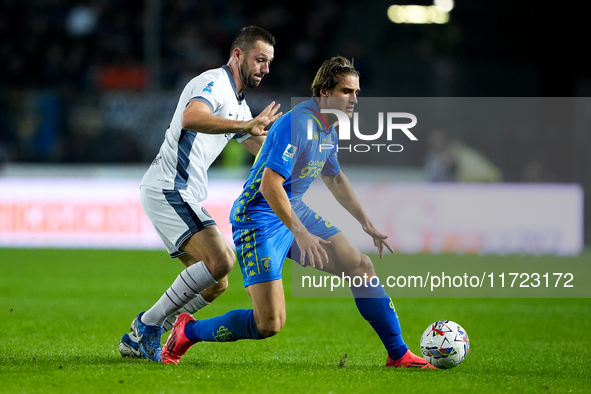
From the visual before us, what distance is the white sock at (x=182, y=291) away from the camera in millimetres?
5258

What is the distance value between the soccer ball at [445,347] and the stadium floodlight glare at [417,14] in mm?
14814

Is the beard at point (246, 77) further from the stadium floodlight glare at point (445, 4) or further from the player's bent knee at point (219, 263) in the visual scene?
the stadium floodlight glare at point (445, 4)

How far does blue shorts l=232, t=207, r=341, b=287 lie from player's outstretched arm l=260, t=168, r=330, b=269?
32 centimetres

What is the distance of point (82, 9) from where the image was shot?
63.7 ft

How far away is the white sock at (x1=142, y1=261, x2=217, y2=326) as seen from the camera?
17.3 ft

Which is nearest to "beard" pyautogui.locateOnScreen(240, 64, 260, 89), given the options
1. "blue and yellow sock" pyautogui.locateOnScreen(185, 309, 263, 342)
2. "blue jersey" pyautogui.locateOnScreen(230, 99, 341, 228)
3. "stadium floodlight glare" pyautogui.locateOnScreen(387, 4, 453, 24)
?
"blue jersey" pyautogui.locateOnScreen(230, 99, 341, 228)

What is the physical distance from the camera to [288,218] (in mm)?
4684

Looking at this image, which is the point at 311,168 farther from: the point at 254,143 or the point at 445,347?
the point at 445,347

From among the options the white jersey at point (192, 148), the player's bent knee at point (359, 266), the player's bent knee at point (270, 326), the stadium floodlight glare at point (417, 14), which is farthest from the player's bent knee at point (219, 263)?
the stadium floodlight glare at point (417, 14)

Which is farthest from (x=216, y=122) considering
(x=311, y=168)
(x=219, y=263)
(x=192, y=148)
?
(x=219, y=263)

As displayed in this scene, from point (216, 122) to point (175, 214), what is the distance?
33.2 inches

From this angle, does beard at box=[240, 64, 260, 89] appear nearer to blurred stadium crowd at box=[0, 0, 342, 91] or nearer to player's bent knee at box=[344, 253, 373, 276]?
player's bent knee at box=[344, 253, 373, 276]

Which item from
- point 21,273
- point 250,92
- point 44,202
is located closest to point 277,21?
point 250,92

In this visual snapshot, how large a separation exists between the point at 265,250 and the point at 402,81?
42.0ft
